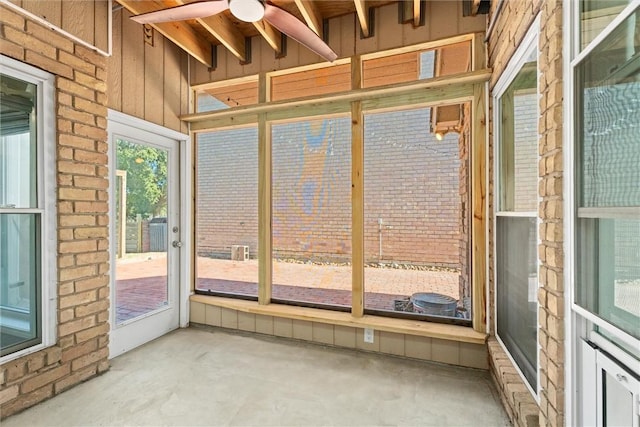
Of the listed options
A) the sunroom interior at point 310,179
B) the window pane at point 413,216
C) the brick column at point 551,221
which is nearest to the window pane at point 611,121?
the brick column at point 551,221

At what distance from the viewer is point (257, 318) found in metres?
3.10

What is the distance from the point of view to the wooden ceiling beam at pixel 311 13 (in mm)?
2391

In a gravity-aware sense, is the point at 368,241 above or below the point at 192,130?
below

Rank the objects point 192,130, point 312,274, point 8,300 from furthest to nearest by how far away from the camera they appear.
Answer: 1. point 192,130
2. point 312,274
3. point 8,300

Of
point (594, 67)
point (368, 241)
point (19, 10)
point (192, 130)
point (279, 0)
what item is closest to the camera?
point (594, 67)

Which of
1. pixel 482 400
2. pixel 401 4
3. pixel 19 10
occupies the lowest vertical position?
pixel 482 400

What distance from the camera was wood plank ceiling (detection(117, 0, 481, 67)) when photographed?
8.00 ft

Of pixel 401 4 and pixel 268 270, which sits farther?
pixel 268 270

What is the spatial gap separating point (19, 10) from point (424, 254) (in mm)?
3285

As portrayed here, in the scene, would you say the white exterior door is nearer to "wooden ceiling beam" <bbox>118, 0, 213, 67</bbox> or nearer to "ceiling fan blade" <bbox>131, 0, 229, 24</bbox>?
"wooden ceiling beam" <bbox>118, 0, 213, 67</bbox>

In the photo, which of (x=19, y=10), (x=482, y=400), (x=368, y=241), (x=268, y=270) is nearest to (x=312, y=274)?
(x=268, y=270)

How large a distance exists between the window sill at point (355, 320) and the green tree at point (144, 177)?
44.0 inches

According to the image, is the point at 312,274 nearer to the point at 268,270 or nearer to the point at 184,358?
the point at 268,270

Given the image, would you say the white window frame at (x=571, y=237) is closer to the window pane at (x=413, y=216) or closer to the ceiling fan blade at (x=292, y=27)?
the window pane at (x=413, y=216)
